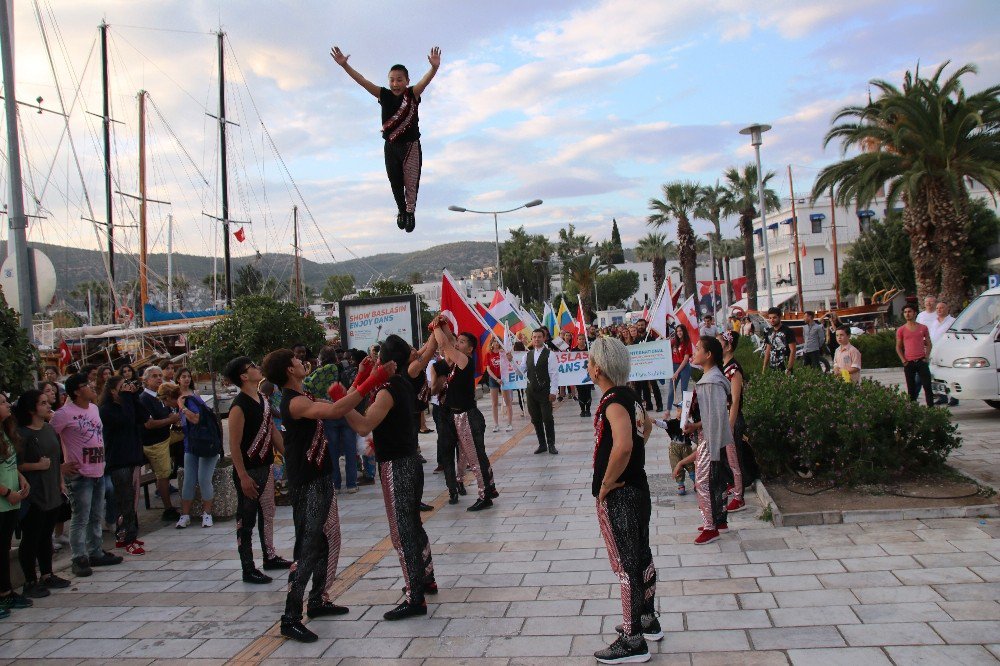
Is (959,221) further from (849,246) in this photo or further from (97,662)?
(849,246)

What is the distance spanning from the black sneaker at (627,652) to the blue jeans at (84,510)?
5.16 metres

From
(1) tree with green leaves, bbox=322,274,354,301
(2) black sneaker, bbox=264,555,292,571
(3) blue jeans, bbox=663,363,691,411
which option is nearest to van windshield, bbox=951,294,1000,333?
(3) blue jeans, bbox=663,363,691,411

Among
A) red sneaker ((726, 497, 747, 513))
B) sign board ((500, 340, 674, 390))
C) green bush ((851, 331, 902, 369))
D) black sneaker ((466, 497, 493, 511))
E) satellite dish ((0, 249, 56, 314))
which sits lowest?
black sneaker ((466, 497, 493, 511))

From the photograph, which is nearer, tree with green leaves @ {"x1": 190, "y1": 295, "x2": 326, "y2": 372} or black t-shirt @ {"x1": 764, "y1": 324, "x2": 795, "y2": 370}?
black t-shirt @ {"x1": 764, "y1": 324, "x2": 795, "y2": 370}

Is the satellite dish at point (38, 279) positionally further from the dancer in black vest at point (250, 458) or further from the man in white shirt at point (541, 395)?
the man in white shirt at point (541, 395)

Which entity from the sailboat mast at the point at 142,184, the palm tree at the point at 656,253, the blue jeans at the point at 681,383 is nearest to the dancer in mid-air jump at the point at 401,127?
the blue jeans at the point at 681,383

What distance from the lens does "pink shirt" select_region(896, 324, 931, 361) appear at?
40.6 feet

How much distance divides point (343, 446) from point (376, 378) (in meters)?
5.60

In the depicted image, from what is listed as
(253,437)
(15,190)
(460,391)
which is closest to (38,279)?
(15,190)

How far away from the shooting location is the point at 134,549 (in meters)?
7.93

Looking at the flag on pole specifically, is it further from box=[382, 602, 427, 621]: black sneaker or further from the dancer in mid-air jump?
box=[382, 602, 427, 621]: black sneaker

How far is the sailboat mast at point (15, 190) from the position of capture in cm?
879

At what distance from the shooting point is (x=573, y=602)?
219 inches

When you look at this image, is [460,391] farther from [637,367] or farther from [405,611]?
[637,367]
